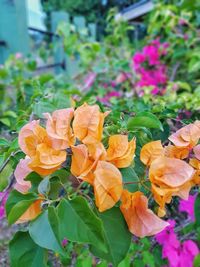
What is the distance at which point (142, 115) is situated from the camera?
0.57 metres

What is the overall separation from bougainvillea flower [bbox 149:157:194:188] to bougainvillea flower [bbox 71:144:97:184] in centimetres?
7

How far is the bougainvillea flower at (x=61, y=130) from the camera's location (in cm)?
46

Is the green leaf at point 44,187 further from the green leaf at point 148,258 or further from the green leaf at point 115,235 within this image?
the green leaf at point 148,258

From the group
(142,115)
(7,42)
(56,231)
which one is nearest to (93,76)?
(7,42)

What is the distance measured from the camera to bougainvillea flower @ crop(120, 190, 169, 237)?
46 cm

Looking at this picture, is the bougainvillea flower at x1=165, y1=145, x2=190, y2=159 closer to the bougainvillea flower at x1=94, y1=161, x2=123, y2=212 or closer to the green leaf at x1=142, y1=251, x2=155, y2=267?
the bougainvillea flower at x1=94, y1=161, x2=123, y2=212

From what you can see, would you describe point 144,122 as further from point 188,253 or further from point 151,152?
point 188,253

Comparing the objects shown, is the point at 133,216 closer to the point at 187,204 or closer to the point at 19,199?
the point at 19,199

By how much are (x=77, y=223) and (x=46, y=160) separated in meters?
0.08

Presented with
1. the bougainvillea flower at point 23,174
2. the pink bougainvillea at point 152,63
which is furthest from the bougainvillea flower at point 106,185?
the pink bougainvillea at point 152,63

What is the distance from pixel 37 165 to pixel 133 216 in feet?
0.42

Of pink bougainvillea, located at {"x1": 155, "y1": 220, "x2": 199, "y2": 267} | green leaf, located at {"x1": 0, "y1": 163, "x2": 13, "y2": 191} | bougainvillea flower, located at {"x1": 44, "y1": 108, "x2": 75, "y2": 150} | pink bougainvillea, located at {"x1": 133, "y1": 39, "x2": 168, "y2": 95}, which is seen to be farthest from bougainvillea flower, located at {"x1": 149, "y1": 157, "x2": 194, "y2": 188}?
pink bougainvillea, located at {"x1": 133, "y1": 39, "x2": 168, "y2": 95}

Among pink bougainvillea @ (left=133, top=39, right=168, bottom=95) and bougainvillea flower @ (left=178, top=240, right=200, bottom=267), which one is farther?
pink bougainvillea @ (left=133, top=39, right=168, bottom=95)

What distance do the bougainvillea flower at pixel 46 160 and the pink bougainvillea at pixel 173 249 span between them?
45cm
